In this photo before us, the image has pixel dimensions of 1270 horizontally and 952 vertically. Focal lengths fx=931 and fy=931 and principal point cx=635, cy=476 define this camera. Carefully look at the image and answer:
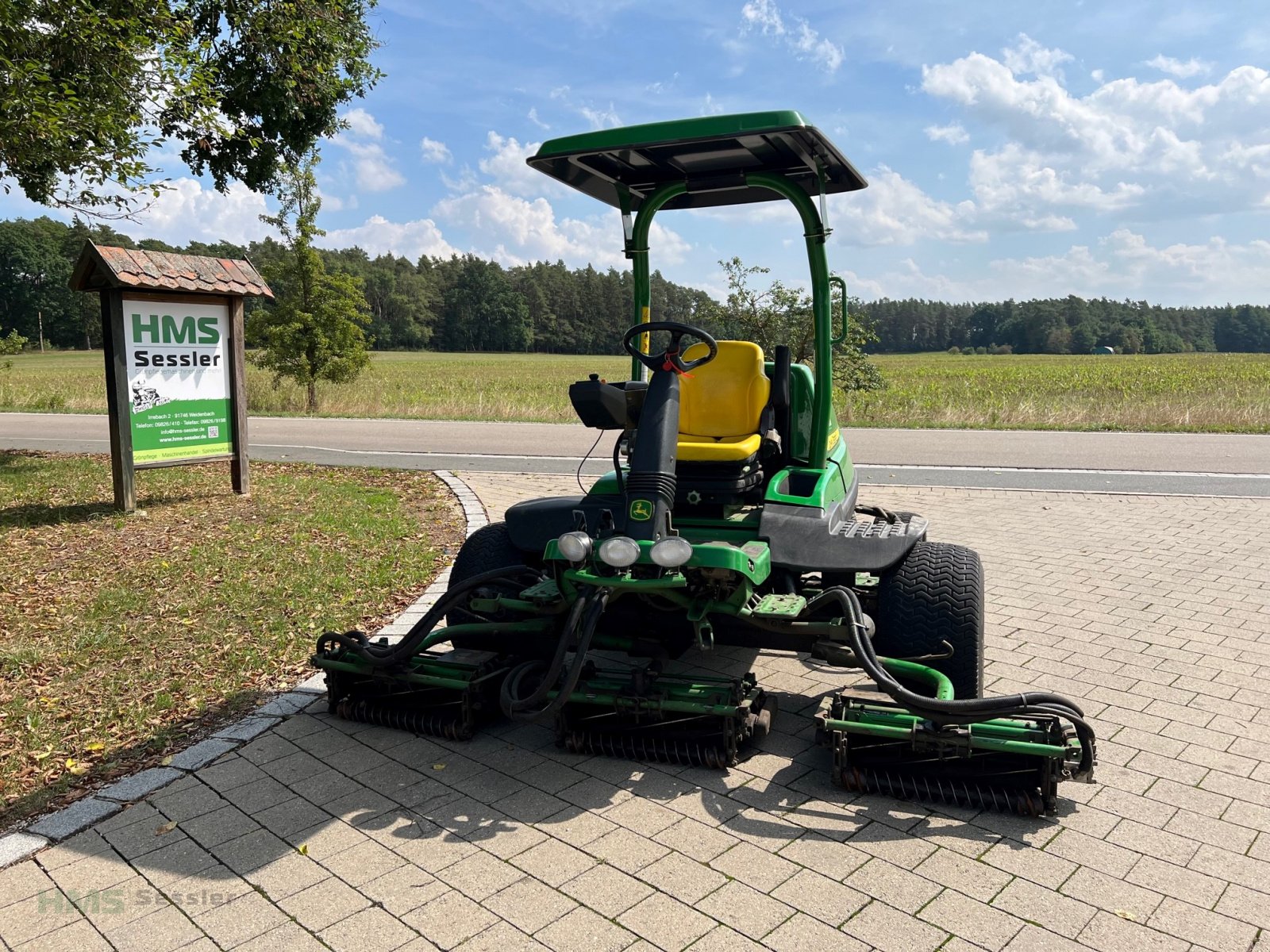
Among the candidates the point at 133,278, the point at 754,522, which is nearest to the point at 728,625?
the point at 754,522

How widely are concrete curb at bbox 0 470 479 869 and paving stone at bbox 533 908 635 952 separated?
172cm

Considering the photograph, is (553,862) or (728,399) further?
(728,399)

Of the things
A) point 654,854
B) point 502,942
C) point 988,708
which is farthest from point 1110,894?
point 502,942

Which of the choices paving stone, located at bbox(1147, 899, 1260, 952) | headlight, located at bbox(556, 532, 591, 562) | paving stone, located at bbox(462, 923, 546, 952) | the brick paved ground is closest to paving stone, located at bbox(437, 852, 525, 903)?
the brick paved ground

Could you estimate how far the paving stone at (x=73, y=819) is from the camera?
3076mm

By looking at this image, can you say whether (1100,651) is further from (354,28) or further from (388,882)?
(354,28)

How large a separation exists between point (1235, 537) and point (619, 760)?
6285 millimetres

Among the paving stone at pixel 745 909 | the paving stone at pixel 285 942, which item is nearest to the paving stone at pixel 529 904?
the paving stone at pixel 745 909

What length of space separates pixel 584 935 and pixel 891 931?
0.83m

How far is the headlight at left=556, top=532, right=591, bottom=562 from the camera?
3277mm

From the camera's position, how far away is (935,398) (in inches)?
838

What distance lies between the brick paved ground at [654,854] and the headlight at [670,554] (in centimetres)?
86

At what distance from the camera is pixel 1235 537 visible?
749cm

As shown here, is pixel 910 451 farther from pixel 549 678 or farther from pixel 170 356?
pixel 549 678
